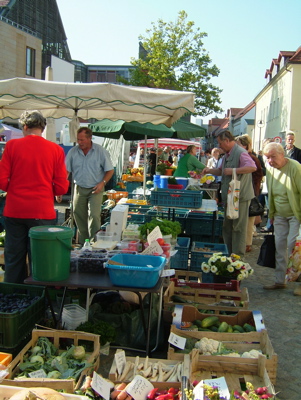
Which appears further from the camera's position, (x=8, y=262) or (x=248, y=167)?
(x=248, y=167)

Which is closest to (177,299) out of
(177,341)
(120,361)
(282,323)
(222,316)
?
(222,316)

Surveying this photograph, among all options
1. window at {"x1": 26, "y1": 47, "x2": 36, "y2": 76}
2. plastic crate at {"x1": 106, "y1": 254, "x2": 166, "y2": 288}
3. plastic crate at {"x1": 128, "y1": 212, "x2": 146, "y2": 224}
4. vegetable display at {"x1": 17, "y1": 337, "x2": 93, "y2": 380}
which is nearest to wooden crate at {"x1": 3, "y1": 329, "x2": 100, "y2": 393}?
vegetable display at {"x1": 17, "y1": 337, "x2": 93, "y2": 380}

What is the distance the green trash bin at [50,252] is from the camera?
3.20 m

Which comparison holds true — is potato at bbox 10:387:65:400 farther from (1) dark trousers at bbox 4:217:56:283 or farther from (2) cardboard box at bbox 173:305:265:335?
(1) dark trousers at bbox 4:217:56:283

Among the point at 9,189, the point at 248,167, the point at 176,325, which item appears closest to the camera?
the point at 176,325

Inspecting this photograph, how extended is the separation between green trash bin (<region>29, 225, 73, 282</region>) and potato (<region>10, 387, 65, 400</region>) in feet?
3.35

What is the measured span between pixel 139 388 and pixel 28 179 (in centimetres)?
216

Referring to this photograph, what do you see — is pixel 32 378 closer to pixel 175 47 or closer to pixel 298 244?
pixel 298 244

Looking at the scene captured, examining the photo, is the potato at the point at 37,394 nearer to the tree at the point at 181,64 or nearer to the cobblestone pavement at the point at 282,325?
the cobblestone pavement at the point at 282,325

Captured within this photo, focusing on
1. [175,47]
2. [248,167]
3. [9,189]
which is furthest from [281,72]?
[9,189]

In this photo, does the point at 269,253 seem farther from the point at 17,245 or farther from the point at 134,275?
the point at 17,245

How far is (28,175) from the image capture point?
12.8 ft

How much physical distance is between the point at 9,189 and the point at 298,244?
11.6 feet

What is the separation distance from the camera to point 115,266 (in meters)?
3.22
